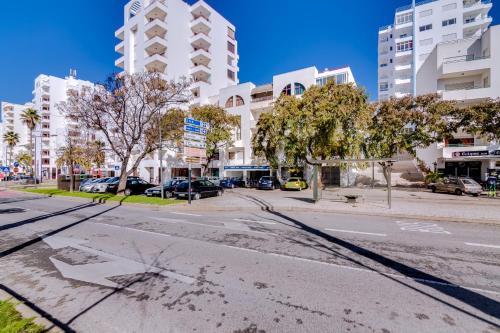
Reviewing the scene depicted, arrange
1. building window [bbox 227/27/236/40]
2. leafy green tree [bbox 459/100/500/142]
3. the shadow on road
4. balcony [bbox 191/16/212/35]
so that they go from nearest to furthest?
the shadow on road, leafy green tree [bbox 459/100/500/142], balcony [bbox 191/16/212/35], building window [bbox 227/27/236/40]

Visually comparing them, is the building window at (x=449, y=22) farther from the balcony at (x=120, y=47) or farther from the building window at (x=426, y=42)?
the balcony at (x=120, y=47)

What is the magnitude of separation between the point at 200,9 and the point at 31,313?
54646mm

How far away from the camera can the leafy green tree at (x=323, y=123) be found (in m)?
21.1

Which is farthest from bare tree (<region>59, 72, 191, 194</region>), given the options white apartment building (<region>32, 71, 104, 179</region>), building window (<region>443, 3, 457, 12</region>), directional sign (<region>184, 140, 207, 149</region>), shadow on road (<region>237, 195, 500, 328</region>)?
white apartment building (<region>32, 71, 104, 179</region>)

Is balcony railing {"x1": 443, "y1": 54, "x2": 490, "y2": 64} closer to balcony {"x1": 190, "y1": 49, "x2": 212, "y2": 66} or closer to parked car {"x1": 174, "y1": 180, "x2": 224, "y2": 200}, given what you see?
parked car {"x1": 174, "y1": 180, "x2": 224, "y2": 200}

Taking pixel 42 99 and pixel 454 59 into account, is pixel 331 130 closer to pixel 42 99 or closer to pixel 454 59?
pixel 454 59

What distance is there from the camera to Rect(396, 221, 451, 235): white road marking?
316 inches

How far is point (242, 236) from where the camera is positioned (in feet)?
24.3

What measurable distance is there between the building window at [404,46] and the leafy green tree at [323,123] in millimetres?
35613

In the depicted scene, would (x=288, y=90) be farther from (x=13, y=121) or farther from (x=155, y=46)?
(x=13, y=121)

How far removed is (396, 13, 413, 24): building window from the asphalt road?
58.1 meters

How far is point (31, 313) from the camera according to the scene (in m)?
3.15

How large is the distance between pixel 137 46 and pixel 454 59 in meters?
52.1

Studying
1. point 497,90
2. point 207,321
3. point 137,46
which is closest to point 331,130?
point 207,321
